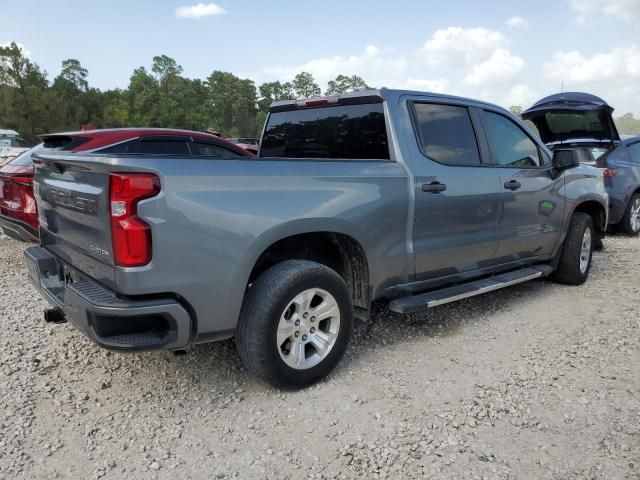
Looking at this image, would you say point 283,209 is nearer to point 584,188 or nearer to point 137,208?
point 137,208

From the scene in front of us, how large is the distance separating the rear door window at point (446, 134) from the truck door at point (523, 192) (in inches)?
10.1

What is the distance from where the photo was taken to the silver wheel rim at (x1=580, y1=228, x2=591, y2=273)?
544 centimetres

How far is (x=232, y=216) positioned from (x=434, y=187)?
5.41ft

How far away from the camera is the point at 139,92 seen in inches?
2793

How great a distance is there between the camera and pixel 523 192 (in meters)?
4.50

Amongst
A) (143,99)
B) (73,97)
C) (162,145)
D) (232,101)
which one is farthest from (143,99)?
(162,145)

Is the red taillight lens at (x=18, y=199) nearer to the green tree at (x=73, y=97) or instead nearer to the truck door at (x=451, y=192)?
the truck door at (x=451, y=192)

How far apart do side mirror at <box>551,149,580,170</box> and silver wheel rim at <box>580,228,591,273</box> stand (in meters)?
0.97

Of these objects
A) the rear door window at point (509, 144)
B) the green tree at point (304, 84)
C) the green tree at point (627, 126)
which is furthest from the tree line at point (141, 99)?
the rear door window at point (509, 144)

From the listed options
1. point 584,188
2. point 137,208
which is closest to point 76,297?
point 137,208

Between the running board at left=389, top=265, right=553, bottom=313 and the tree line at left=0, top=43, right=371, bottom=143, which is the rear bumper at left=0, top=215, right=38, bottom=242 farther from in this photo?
the tree line at left=0, top=43, right=371, bottom=143

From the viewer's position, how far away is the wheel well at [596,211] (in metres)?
5.60

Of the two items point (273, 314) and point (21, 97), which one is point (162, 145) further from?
point (21, 97)

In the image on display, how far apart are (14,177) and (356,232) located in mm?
3919
